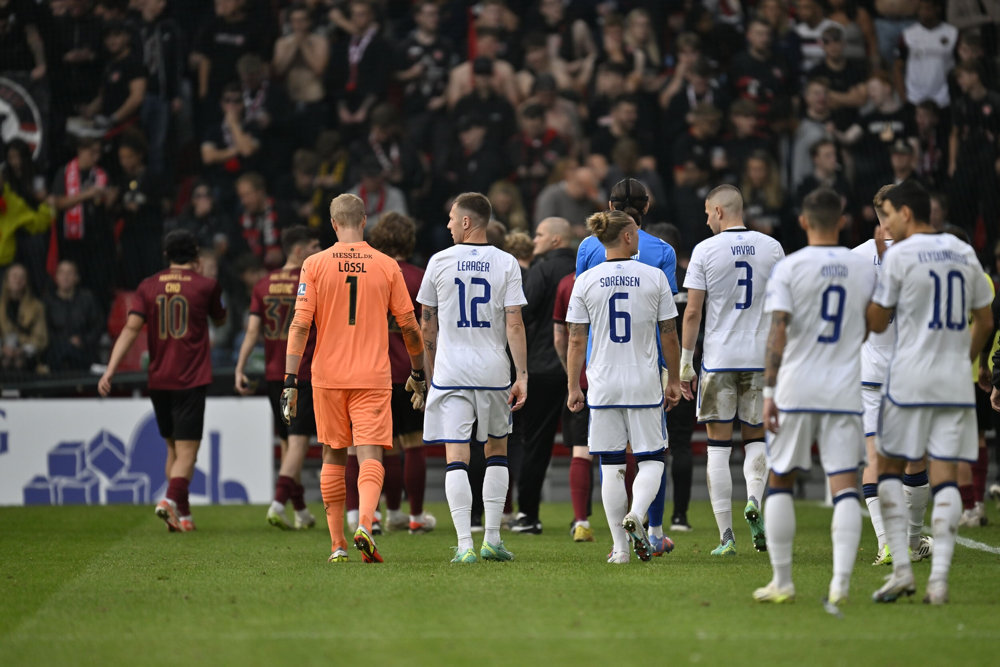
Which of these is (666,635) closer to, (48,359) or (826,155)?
(48,359)

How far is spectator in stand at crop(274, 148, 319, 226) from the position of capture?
18031 millimetres

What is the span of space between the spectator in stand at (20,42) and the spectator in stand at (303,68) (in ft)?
10.5

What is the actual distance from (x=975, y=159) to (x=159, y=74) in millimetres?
11138

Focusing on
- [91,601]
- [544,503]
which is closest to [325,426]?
[91,601]

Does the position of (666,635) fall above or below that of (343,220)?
below

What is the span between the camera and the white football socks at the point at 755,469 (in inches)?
338

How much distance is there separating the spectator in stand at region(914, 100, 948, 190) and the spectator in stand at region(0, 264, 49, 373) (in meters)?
11.3

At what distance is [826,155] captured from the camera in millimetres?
17859

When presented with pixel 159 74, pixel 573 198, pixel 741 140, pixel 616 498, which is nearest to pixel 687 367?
pixel 616 498

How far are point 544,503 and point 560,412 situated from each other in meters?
3.98

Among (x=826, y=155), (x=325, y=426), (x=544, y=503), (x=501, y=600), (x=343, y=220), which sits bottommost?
(x=544, y=503)

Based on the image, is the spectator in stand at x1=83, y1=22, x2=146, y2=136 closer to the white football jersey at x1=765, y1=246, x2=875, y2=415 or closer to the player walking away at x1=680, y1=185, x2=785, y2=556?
the player walking away at x1=680, y1=185, x2=785, y2=556

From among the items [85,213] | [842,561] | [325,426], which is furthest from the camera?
[85,213]

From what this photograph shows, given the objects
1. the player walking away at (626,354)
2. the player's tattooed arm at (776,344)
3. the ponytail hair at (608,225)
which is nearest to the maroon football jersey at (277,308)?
the player walking away at (626,354)
